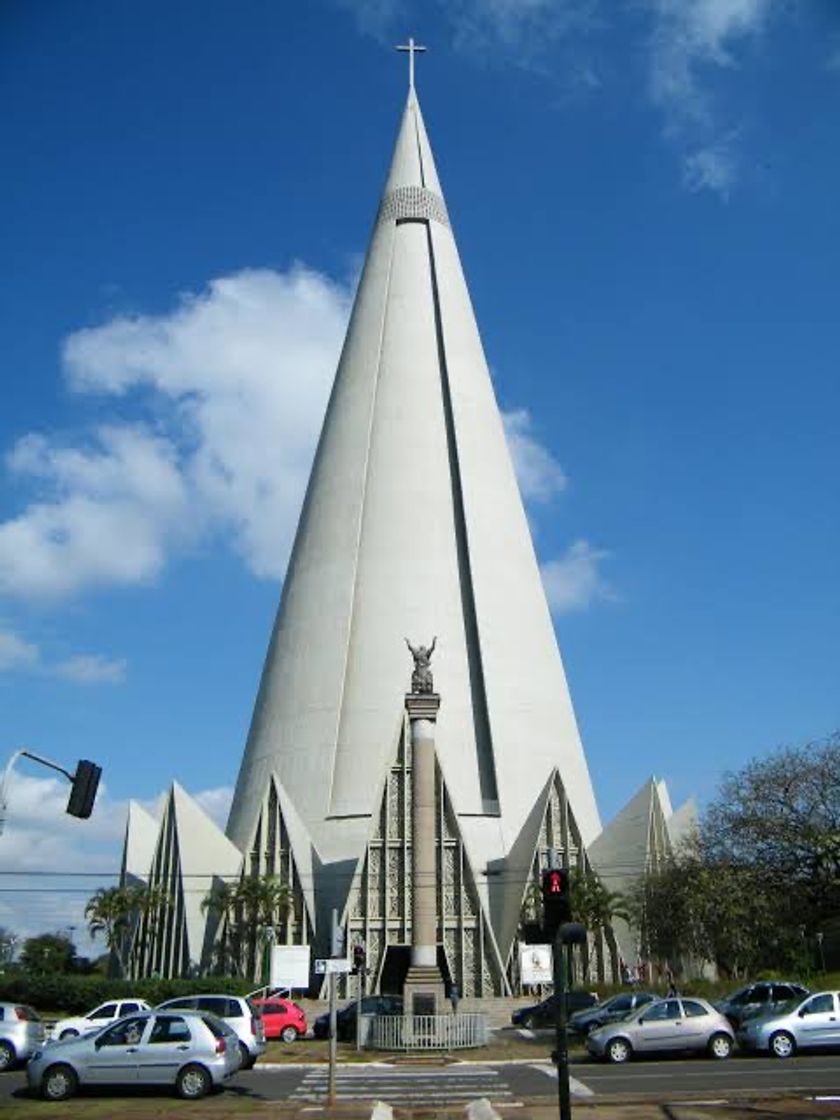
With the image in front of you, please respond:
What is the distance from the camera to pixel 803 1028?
22.3 meters

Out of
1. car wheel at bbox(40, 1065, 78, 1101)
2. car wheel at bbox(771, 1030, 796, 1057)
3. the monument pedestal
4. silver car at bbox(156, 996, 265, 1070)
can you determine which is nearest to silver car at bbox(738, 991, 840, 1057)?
car wheel at bbox(771, 1030, 796, 1057)

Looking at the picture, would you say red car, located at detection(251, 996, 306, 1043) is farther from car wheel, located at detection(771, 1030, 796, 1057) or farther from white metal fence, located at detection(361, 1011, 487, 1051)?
car wheel, located at detection(771, 1030, 796, 1057)

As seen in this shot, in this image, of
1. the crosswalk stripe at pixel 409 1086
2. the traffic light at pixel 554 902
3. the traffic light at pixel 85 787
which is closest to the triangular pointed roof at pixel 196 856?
the crosswalk stripe at pixel 409 1086

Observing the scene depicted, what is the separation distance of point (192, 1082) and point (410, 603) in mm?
38394

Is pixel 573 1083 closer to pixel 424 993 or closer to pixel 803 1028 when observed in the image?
pixel 803 1028

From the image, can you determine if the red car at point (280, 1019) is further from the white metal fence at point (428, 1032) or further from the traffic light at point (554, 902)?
the traffic light at point (554, 902)

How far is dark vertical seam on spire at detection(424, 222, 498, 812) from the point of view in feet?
173

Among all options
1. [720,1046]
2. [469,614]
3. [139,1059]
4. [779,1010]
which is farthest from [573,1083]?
[469,614]

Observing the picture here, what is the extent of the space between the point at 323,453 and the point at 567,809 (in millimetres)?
24179

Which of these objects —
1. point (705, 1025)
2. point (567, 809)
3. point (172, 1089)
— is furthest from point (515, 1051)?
point (567, 809)

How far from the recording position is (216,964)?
46000mm

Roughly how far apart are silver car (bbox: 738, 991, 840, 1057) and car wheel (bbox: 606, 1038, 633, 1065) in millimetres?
2588

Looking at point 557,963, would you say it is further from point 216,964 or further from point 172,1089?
point 216,964

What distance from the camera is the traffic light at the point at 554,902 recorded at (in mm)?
11523
